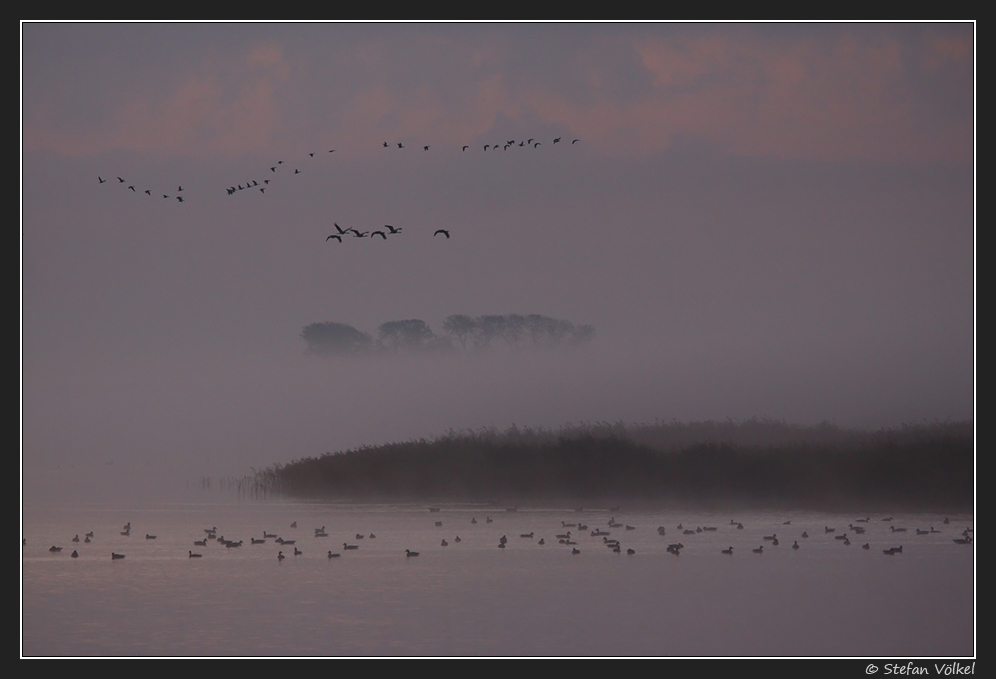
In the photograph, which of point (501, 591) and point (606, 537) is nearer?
point (501, 591)

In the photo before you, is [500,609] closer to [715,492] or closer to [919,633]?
[919,633]

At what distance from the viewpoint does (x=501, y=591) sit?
87.3 feet

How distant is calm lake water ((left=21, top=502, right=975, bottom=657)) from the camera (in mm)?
22172

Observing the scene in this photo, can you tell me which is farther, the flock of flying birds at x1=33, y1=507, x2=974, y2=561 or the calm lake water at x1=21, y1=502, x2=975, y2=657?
the flock of flying birds at x1=33, y1=507, x2=974, y2=561

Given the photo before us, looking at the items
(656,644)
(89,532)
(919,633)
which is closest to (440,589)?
(656,644)

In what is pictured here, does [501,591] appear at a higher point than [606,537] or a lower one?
lower

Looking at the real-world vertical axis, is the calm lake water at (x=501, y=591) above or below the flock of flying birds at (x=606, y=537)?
below

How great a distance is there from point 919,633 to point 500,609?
7887 millimetres

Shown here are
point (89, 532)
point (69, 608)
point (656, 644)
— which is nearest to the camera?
point (656, 644)

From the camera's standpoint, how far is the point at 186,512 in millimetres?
42750

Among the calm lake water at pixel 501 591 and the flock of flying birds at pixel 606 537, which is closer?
the calm lake water at pixel 501 591

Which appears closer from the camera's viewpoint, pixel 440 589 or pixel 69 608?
pixel 69 608

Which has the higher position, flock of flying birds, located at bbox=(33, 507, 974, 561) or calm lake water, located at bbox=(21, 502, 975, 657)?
flock of flying birds, located at bbox=(33, 507, 974, 561)

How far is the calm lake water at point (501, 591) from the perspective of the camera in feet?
72.7
